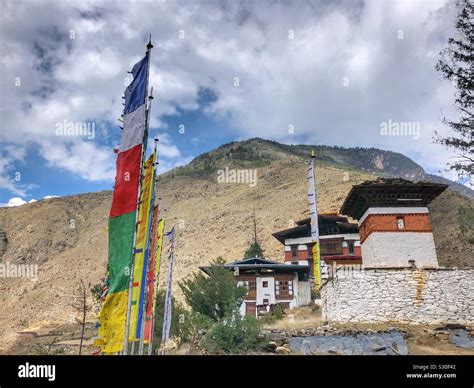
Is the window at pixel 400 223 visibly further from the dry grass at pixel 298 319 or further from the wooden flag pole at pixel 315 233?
the dry grass at pixel 298 319

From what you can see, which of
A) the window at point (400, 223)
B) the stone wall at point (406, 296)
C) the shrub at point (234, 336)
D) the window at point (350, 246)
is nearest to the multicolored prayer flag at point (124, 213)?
the shrub at point (234, 336)

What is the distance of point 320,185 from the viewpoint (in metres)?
84.2

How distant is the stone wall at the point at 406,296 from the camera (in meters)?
20.5

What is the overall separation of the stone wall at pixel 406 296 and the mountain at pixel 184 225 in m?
16.8

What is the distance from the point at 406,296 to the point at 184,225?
6896cm

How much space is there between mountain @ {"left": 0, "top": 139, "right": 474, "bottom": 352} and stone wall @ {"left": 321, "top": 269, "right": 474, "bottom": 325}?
55.1ft

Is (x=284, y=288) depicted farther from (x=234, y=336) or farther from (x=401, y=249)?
(x=234, y=336)

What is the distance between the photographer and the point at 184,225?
86.4 meters

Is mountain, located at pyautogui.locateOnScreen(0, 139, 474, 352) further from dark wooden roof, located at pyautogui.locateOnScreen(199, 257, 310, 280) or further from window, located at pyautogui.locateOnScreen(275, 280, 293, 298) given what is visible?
window, located at pyautogui.locateOnScreen(275, 280, 293, 298)

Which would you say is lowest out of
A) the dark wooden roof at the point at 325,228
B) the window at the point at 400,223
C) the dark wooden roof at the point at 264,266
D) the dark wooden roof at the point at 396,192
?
the dark wooden roof at the point at 264,266

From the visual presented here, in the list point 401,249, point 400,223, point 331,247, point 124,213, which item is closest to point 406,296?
point 401,249

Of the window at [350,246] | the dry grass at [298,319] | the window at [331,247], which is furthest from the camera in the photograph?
the window at [331,247]
